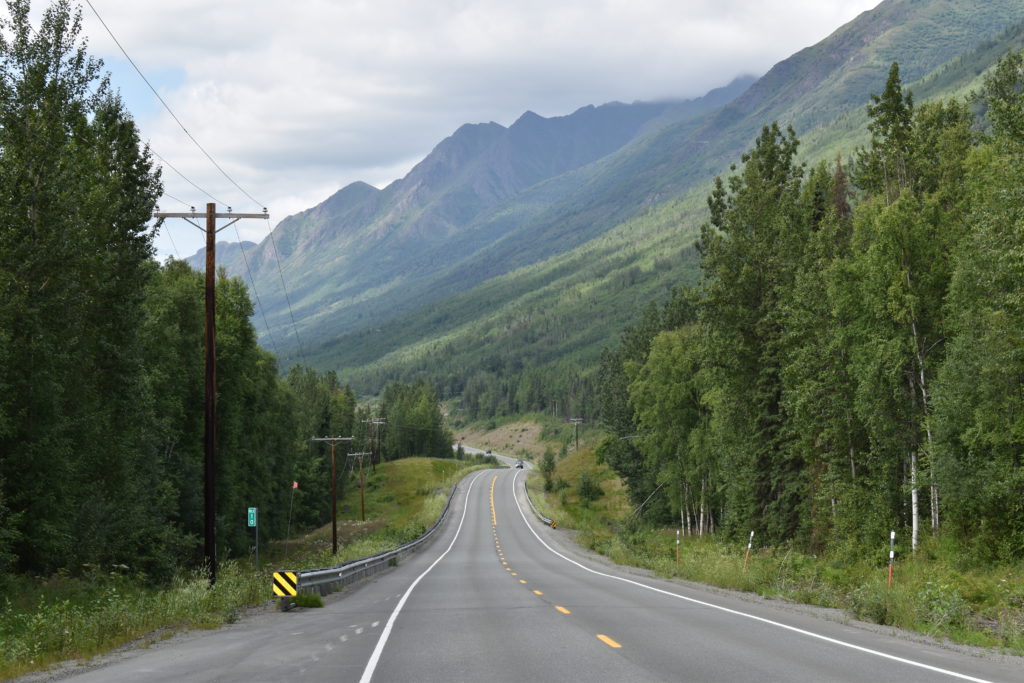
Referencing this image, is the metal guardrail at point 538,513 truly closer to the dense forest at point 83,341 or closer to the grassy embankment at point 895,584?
the grassy embankment at point 895,584

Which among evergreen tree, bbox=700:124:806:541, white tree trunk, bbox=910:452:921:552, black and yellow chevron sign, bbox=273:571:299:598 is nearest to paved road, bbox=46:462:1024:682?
black and yellow chevron sign, bbox=273:571:299:598

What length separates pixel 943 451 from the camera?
2838cm

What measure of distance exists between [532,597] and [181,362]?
31198 millimetres

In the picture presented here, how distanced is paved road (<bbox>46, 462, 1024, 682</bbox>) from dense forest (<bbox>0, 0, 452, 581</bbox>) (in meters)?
8.88

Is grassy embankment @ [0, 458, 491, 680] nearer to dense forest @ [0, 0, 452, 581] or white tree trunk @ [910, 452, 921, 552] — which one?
dense forest @ [0, 0, 452, 581]

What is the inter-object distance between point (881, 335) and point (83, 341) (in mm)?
28007

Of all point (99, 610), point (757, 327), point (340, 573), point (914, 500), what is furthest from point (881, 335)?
point (99, 610)

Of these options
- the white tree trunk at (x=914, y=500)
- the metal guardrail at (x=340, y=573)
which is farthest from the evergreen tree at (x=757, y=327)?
the metal guardrail at (x=340, y=573)

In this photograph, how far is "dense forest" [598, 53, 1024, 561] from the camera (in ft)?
89.6

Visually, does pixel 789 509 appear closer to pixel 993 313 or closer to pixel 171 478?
pixel 993 313

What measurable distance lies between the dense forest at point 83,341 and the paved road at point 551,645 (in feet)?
29.1

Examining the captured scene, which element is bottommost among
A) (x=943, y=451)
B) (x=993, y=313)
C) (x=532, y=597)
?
(x=532, y=597)

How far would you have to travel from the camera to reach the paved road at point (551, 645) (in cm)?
1145

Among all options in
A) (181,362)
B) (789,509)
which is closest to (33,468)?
(181,362)
